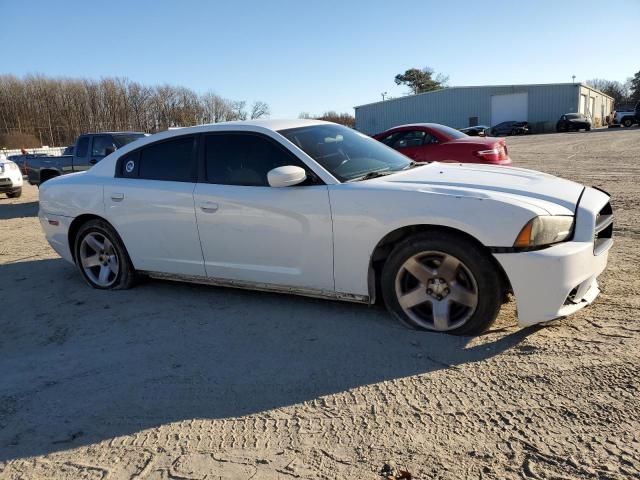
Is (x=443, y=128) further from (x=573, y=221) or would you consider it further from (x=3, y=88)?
(x=3, y=88)

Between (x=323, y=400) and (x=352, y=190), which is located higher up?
(x=352, y=190)

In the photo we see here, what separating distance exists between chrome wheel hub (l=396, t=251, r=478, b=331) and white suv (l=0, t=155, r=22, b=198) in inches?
548

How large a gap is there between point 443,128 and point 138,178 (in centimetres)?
692

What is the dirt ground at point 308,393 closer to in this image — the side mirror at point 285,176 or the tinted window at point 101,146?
the side mirror at point 285,176

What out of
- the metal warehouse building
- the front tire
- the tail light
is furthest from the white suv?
the metal warehouse building

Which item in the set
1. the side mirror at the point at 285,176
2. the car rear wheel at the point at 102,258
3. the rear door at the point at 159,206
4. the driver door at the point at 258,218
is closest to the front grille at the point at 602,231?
the driver door at the point at 258,218

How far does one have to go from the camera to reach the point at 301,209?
4.05 meters

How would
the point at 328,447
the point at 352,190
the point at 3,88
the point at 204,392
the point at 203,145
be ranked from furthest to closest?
the point at 3,88 < the point at 203,145 < the point at 352,190 < the point at 204,392 < the point at 328,447

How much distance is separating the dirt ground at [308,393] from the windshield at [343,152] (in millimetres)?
1135

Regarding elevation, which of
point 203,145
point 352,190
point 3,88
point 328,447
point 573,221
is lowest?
point 328,447

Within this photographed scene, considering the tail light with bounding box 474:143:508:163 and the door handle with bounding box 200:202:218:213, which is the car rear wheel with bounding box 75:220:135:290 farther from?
the tail light with bounding box 474:143:508:163

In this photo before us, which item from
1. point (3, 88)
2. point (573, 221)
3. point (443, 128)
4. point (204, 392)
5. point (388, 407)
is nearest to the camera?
point (388, 407)

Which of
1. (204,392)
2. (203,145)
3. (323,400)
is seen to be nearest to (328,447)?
(323,400)

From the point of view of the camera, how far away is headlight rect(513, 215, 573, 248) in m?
3.33
